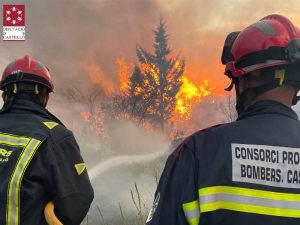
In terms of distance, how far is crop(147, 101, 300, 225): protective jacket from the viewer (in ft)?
5.03

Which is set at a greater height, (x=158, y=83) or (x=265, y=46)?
(x=158, y=83)

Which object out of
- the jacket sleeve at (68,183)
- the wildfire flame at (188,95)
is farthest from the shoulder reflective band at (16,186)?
the wildfire flame at (188,95)

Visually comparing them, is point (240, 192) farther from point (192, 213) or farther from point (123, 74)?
point (123, 74)

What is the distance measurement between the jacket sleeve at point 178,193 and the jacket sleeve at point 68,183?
107 centimetres

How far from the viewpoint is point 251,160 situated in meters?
1.59

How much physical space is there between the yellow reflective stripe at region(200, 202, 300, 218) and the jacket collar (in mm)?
368

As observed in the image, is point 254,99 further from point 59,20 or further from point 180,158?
point 59,20

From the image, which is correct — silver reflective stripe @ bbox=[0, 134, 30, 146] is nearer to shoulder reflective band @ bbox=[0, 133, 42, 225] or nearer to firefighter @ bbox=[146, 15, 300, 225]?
shoulder reflective band @ bbox=[0, 133, 42, 225]

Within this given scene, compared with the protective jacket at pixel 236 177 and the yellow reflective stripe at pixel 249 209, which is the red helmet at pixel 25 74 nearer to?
the protective jacket at pixel 236 177

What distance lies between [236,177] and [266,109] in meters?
0.32

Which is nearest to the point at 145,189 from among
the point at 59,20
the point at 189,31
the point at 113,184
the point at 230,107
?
the point at 113,184

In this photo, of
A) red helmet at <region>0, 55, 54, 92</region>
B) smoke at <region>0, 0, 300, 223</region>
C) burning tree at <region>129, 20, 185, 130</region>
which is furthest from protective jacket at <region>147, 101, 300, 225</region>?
burning tree at <region>129, 20, 185, 130</region>

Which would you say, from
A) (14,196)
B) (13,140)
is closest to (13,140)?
(13,140)

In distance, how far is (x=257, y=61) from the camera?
1746 mm
